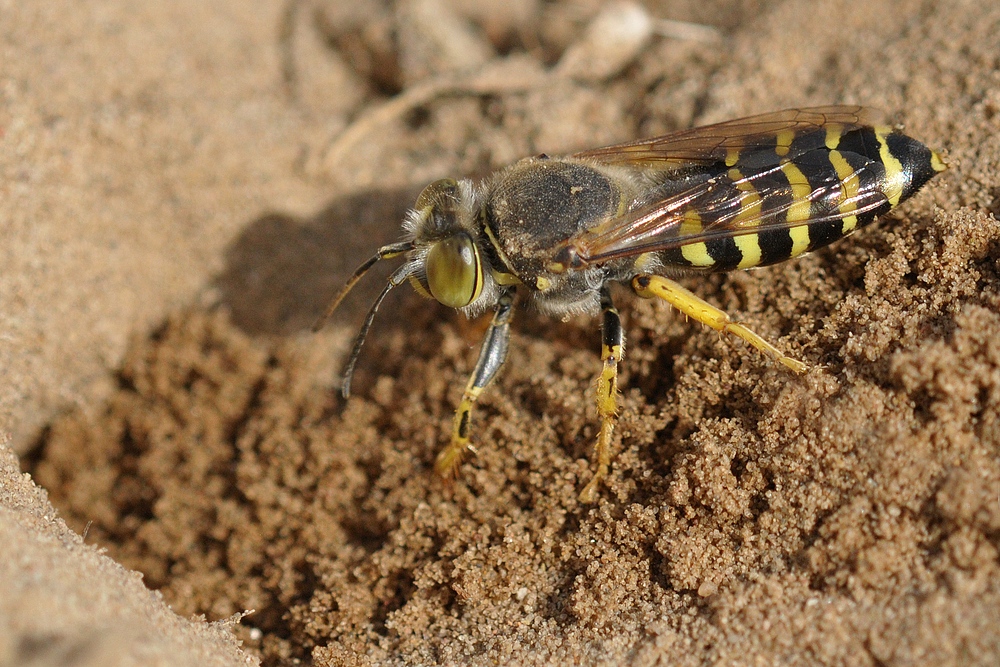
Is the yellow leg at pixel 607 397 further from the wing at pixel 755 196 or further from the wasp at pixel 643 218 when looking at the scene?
the wing at pixel 755 196

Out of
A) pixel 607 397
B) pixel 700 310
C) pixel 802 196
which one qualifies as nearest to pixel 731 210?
pixel 802 196

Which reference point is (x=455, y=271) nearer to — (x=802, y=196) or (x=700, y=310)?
(x=700, y=310)

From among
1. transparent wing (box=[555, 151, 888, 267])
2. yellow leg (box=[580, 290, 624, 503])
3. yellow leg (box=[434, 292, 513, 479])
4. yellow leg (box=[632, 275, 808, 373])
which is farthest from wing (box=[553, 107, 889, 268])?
yellow leg (box=[434, 292, 513, 479])

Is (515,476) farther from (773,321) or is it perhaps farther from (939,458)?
(939,458)

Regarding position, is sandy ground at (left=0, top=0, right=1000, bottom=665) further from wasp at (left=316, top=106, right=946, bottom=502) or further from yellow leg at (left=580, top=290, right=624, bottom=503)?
wasp at (left=316, top=106, right=946, bottom=502)

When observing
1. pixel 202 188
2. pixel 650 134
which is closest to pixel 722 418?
pixel 650 134

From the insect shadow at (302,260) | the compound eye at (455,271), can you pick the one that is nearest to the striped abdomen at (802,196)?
the compound eye at (455,271)
